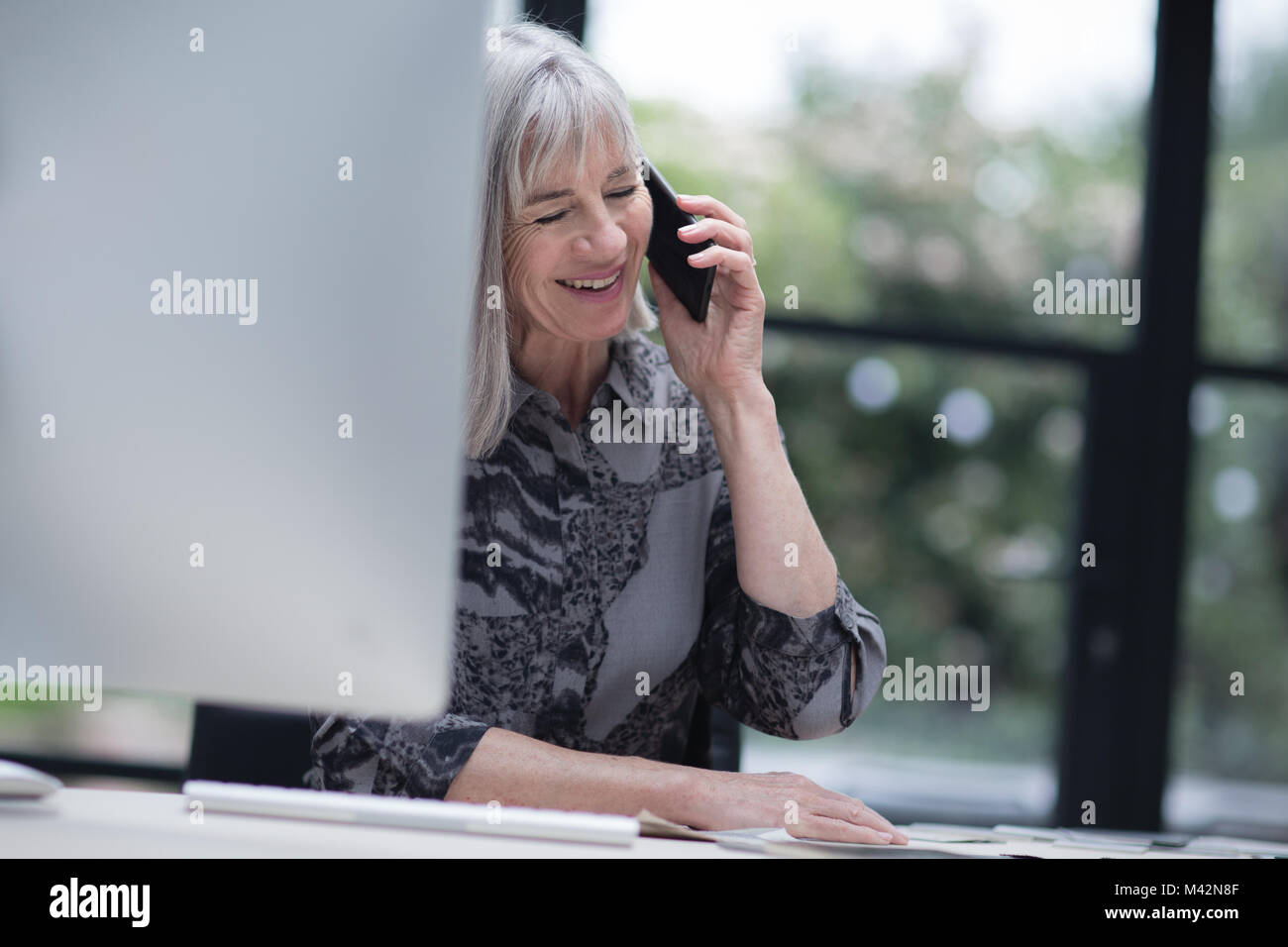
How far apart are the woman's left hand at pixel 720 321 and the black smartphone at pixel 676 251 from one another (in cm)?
1

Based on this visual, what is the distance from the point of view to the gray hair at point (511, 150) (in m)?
1.24

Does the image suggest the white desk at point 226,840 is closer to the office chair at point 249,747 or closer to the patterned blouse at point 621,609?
the patterned blouse at point 621,609

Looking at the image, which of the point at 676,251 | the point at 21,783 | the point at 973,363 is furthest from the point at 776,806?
the point at 973,363

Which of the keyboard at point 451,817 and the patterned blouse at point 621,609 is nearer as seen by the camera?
the keyboard at point 451,817

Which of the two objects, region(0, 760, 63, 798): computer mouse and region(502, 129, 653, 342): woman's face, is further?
region(502, 129, 653, 342): woman's face

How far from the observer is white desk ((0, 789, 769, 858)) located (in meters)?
0.54

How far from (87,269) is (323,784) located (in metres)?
0.70

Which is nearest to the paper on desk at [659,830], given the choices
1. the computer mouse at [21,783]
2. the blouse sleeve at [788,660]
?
the computer mouse at [21,783]

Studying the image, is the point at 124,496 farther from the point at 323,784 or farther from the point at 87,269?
the point at 323,784

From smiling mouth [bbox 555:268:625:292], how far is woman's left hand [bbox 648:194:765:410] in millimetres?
76

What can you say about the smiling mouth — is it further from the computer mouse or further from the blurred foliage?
the blurred foliage

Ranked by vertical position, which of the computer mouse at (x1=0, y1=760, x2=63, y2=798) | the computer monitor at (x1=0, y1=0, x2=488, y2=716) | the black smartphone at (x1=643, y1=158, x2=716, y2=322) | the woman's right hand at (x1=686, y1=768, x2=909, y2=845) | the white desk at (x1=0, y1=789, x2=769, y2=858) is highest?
the black smartphone at (x1=643, y1=158, x2=716, y2=322)

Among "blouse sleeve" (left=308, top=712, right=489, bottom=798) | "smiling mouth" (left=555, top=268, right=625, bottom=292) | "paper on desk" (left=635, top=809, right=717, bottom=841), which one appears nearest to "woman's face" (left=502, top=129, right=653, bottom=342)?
"smiling mouth" (left=555, top=268, right=625, bottom=292)

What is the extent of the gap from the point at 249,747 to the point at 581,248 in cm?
72
